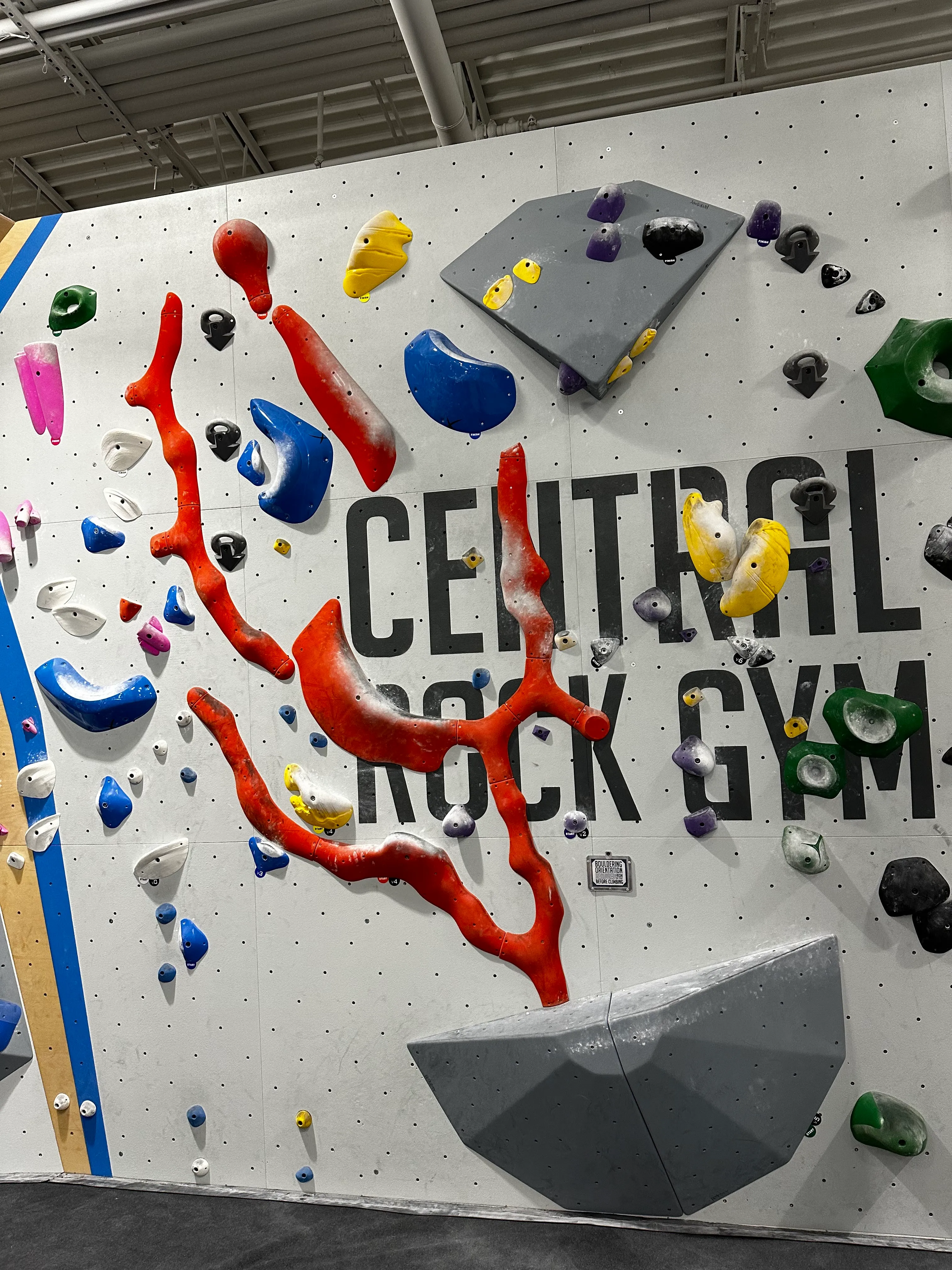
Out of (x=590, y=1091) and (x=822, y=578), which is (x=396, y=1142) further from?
(x=822, y=578)

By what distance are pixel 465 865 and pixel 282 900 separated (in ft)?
2.01

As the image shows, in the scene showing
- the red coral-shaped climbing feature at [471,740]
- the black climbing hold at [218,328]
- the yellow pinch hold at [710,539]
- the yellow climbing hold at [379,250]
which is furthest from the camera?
the black climbing hold at [218,328]

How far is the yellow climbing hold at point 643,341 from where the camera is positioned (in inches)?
93.4

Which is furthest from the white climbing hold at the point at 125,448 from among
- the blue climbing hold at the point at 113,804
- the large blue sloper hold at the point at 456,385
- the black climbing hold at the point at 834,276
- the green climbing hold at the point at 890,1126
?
the green climbing hold at the point at 890,1126

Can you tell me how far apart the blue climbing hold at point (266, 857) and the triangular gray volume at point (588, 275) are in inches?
67.4

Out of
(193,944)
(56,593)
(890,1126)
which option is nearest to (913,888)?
(890,1126)

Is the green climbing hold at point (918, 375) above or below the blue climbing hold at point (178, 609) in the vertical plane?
above

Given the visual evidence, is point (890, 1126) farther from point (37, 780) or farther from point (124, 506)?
point (124, 506)

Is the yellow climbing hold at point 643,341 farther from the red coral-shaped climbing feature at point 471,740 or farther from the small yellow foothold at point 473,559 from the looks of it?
the small yellow foothold at point 473,559

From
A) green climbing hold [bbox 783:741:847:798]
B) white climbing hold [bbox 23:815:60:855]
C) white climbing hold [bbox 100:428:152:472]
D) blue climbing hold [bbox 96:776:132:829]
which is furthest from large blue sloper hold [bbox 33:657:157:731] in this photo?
green climbing hold [bbox 783:741:847:798]

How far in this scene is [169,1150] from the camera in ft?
8.72

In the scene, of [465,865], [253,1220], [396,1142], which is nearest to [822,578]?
[465,865]

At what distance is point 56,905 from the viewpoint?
9.09 feet

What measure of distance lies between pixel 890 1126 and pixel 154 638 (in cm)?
257
